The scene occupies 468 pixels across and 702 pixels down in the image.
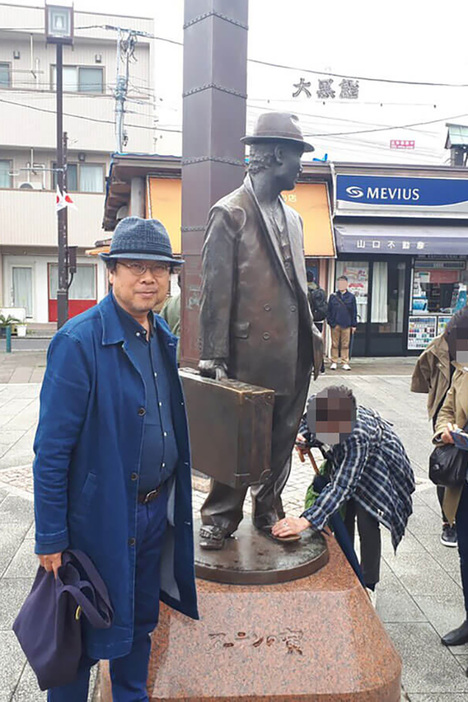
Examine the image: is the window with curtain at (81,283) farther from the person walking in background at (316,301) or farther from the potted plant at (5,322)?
the person walking in background at (316,301)

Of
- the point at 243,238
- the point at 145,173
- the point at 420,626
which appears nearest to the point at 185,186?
the point at 243,238

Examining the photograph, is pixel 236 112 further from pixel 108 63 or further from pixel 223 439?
pixel 108 63

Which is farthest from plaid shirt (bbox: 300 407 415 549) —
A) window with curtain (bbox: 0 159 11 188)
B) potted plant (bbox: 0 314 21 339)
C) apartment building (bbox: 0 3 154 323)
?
window with curtain (bbox: 0 159 11 188)

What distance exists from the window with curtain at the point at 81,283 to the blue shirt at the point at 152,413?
77.2 feet

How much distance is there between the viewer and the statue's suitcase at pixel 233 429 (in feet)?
9.12

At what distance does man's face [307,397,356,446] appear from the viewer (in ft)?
9.84

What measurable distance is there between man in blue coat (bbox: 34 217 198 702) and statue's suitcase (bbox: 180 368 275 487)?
19.2 inches

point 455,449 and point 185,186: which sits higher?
point 185,186

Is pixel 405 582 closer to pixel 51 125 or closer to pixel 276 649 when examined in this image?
pixel 276 649

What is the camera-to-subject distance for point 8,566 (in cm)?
406

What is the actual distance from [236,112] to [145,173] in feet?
27.4

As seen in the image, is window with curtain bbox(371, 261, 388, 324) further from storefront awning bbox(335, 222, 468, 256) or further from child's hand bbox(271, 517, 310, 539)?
child's hand bbox(271, 517, 310, 539)

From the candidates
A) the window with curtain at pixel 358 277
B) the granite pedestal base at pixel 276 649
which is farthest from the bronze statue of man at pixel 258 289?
the window with curtain at pixel 358 277

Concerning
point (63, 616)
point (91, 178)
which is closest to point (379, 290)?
point (63, 616)
